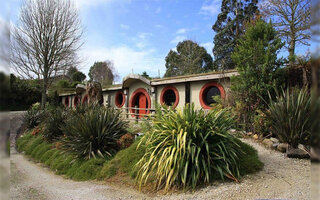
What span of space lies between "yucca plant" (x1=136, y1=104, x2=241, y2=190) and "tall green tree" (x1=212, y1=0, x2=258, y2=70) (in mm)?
22617

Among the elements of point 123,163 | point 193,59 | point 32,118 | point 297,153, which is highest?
point 193,59

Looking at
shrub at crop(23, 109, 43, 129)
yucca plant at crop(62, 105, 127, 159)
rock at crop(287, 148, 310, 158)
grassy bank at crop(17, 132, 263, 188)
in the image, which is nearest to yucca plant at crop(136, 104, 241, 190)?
grassy bank at crop(17, 132, 263, 188)

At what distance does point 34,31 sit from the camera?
1421 cm

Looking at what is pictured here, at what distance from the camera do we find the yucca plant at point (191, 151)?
12.7ft

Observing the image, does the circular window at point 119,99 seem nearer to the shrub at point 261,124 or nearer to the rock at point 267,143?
the shrub at point 261,124

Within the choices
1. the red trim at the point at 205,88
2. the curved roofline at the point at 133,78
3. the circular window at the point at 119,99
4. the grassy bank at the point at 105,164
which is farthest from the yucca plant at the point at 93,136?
the circular window at the point at 119,99

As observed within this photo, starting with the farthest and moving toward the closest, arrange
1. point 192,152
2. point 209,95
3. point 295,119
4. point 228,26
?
1. point 228,26
2. point 209,95
3. point 295,119
4. point 192,152

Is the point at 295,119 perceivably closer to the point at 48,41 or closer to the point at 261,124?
the point at 261,124

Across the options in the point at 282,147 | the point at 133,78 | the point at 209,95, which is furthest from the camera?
the point at 133,78

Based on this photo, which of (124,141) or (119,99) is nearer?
(124,141)

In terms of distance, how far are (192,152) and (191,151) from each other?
18cm

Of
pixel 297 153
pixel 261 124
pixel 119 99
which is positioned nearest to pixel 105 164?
pixel 297 153

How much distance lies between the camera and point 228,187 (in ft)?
12.0

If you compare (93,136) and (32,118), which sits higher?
(32,118)
